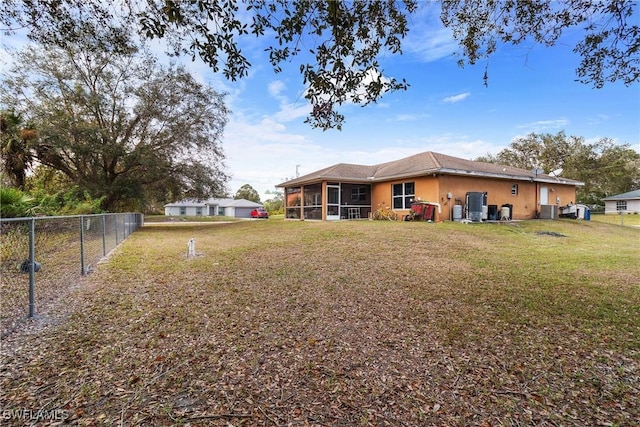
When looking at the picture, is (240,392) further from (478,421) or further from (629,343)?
(629,343)

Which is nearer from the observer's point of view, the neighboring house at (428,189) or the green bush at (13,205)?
the green bush at (13,205)

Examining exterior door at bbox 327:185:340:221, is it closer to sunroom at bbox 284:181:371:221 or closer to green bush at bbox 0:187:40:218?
sunroom at bbox 284:181:371:221

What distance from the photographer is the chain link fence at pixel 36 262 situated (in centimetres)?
351

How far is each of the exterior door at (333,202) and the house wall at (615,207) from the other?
35.2 metres

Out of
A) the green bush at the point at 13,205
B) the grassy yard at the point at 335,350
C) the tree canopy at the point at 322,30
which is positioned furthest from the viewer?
the green bush at the point at 13,205

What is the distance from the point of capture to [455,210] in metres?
14.4

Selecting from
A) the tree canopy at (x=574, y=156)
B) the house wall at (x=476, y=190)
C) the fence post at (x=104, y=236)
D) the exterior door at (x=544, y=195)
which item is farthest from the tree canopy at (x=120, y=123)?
the tree canopy at (x=574, y=156)

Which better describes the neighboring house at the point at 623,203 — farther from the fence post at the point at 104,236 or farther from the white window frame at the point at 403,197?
the fence post at the point at 104,236

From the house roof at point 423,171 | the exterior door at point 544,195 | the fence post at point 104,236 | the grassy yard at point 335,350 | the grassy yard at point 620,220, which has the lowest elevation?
the grassy yard at point 335,350

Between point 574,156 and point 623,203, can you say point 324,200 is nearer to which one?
point 574,156

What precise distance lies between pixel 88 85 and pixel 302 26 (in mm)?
16579

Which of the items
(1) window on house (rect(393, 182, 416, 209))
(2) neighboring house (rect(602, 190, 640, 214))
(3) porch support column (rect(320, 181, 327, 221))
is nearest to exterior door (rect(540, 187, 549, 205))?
(1) window on house (rect(393, 182, 416, 209))

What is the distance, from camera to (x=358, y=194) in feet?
59.9

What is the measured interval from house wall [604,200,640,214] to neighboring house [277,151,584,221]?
64.2 ft
